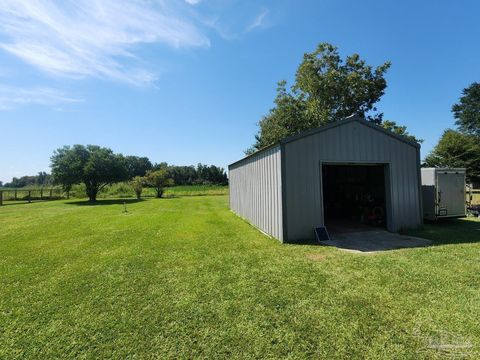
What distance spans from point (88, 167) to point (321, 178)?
2289cm

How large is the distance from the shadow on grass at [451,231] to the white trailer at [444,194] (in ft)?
1.27

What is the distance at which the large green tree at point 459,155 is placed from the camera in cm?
2842

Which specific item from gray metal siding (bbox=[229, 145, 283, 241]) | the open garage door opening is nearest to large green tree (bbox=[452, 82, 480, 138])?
the open garage door opening

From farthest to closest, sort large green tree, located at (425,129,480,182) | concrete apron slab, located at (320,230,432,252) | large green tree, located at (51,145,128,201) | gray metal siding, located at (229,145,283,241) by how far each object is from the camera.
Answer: large green tree, located at (425,129,480,182) → large green tree, located at (51,145,128,201) → gray metal siding, located at (229,145,283,241) → concrete apron slab, located at (320,230,432,252)

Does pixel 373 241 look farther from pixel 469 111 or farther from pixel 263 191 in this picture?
pixel 469 111

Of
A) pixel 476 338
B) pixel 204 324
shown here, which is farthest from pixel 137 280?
pixel 476 338

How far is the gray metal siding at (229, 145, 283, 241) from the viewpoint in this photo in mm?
7310

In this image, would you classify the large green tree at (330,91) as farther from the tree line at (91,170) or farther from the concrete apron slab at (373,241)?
the tree line at (91,170)

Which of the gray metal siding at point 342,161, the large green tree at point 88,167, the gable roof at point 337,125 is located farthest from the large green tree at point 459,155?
the large green tree at point 88,167

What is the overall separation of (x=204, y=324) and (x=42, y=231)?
368 inches

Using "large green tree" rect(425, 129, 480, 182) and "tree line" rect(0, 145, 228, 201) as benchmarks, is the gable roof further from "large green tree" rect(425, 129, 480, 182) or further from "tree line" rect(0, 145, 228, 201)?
"large green tree" rect(425, 129, 480, 182)

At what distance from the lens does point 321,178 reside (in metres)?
7.50

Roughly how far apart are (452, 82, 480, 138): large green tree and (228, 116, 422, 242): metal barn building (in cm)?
4546

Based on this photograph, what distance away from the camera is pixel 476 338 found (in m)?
2.66
